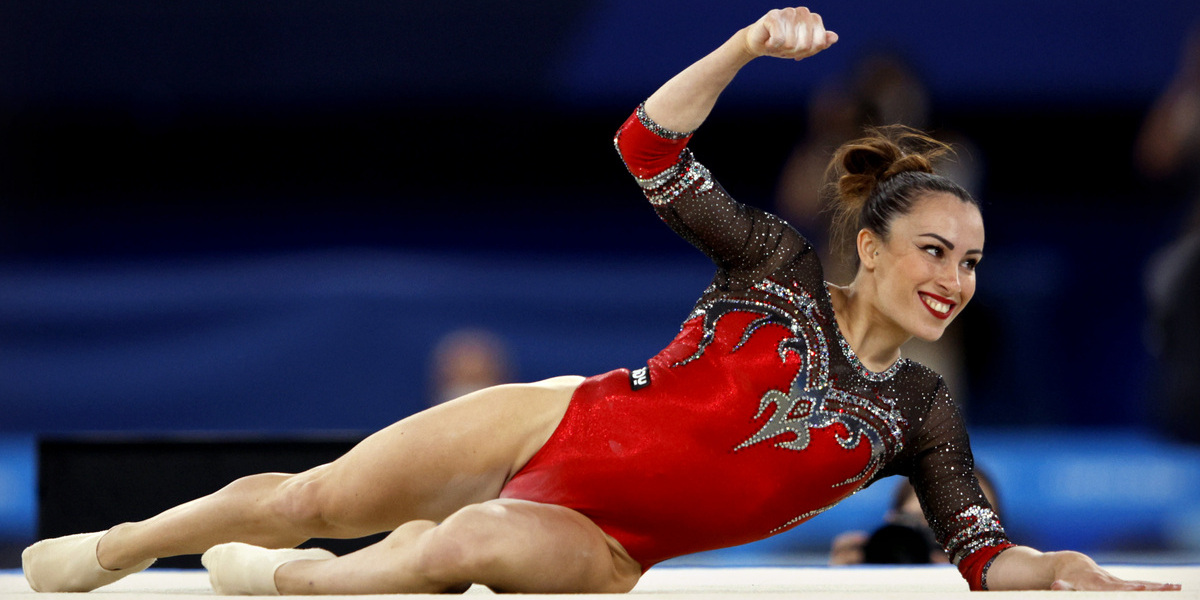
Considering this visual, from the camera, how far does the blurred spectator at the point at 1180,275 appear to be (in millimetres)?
3461

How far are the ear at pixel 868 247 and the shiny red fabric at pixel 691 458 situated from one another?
201 millimetres

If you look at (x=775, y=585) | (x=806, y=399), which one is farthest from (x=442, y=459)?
(x=775, y=585)

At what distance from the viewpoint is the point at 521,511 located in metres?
1.50

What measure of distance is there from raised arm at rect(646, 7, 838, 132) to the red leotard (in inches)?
1.1

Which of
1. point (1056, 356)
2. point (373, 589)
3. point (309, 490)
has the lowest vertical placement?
point (373, 589)

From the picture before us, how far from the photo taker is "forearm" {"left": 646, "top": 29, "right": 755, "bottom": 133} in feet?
5.18

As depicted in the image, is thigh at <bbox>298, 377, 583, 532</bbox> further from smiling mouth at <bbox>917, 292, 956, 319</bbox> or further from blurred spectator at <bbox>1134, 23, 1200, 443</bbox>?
blurred spectator at <bbox>1134, 23, 1200, 443</bbox>

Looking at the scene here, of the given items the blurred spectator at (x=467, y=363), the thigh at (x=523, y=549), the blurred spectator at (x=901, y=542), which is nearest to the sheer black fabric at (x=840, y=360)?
the thigh at (x=523, y=549)

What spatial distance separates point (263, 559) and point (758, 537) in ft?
2.23

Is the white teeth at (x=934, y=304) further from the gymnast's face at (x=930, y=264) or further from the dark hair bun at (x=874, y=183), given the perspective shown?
the dark hair bun at (x=874, y=183)

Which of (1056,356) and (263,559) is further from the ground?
(1056,356)

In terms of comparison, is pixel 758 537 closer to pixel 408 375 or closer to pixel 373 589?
pixel 373 589

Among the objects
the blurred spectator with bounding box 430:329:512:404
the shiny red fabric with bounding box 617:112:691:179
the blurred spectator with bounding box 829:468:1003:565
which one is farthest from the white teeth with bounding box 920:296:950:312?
the blurred spectator with bounding box 430:329:512:404

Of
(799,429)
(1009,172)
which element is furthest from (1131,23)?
(799,429)
